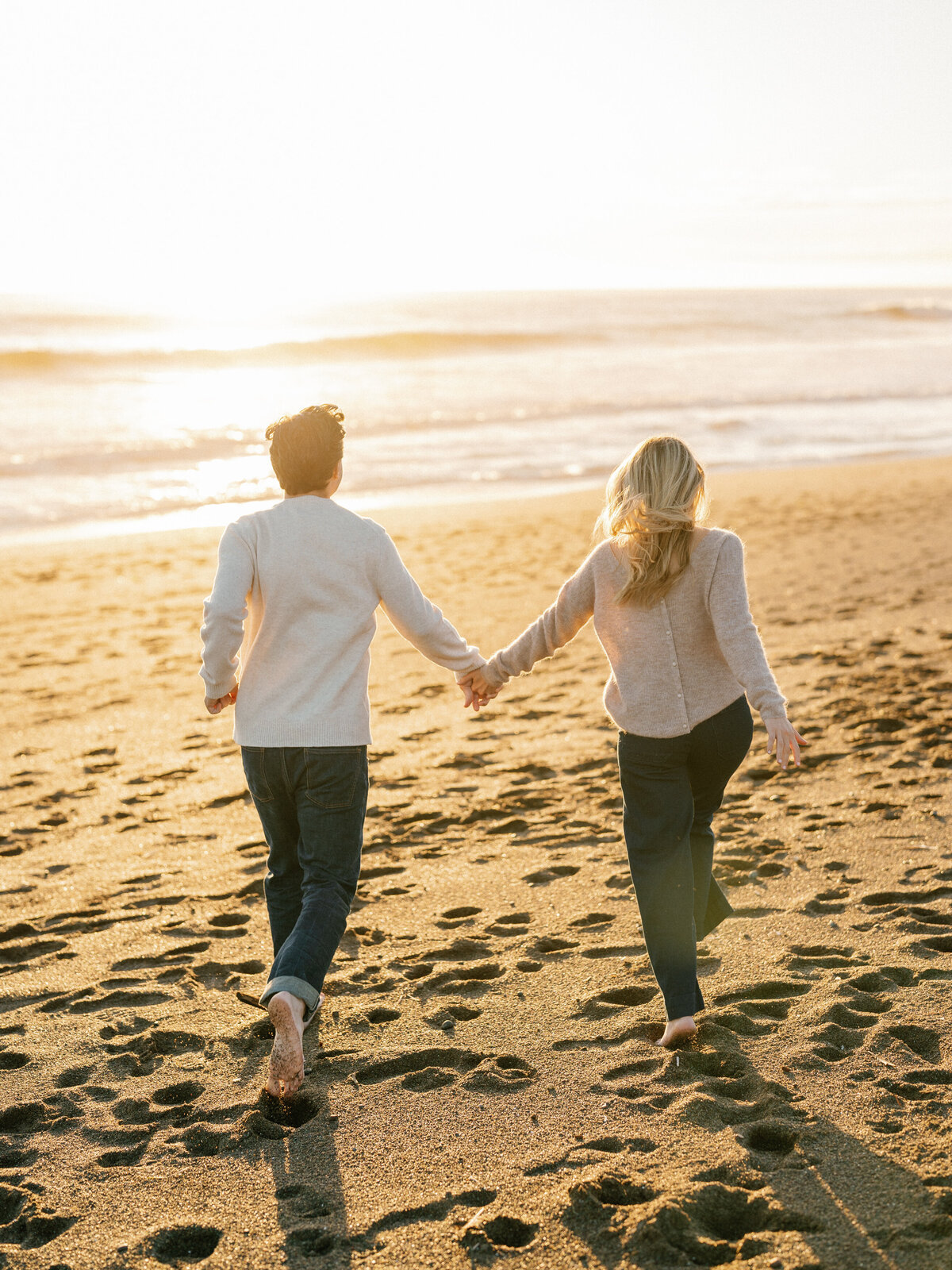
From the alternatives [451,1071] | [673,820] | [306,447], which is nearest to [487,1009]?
[451,1071]

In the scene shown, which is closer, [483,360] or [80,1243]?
[80,1243]

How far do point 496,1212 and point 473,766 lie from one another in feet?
10.4

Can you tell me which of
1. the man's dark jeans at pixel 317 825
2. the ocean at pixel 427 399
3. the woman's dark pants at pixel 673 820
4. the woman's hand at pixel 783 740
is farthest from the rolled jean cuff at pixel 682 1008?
the ocean at pixel 427 399

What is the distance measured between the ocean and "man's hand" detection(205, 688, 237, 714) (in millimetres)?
7429

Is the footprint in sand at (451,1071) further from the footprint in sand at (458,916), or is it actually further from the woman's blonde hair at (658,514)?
the woman's blonde hair at (658,514)

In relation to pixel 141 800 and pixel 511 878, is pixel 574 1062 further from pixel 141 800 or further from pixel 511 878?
pixel 141 800

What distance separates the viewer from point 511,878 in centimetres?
429

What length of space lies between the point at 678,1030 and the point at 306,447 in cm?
182

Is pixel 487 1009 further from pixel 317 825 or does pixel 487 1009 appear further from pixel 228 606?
pixel 228 606

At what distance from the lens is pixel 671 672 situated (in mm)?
3037

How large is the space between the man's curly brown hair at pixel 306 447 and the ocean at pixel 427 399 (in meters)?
7.46

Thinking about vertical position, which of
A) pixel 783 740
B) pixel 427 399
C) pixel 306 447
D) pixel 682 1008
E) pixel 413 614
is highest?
pixel 427 399

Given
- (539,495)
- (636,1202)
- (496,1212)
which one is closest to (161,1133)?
(496,1212)

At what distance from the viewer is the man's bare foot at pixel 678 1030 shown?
3.02 metres
